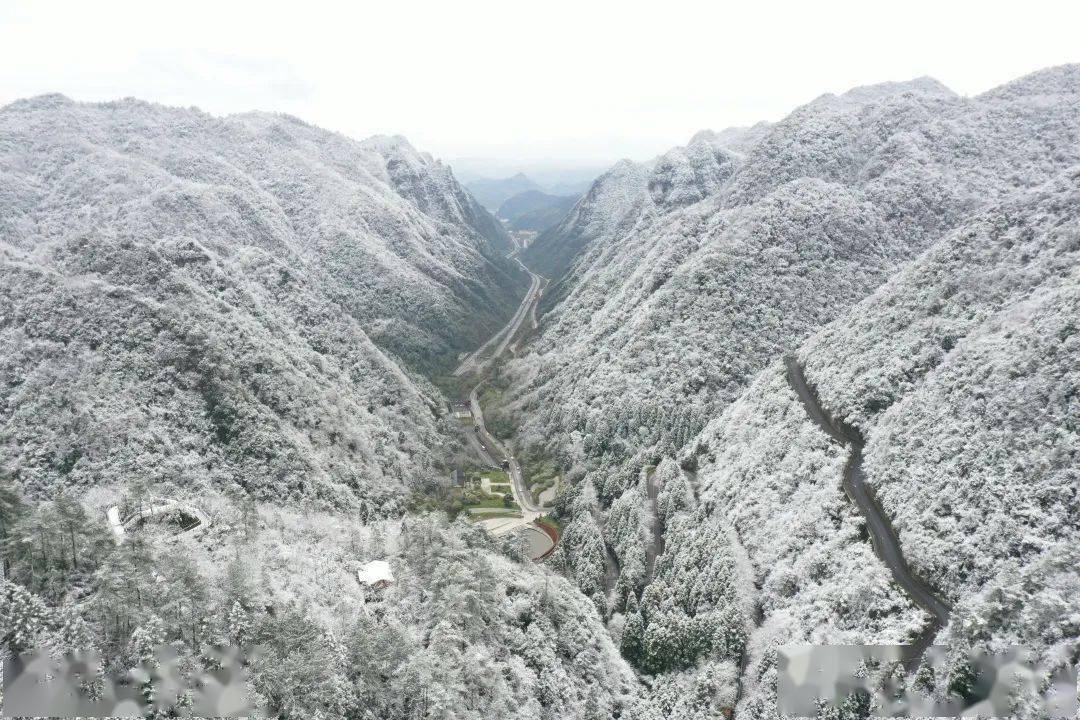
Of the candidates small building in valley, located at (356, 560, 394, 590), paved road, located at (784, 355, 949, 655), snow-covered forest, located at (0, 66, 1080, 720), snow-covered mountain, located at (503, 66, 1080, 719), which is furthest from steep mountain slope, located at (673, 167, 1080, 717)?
small building in valley, located at (356, 560, 394, 590)

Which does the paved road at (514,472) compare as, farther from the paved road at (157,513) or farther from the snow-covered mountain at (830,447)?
the paved road at (157,513)

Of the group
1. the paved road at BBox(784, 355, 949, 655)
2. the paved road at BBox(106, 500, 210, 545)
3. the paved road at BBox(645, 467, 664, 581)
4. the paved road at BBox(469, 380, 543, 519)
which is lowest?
the paved road at BBox(469, 380, 543, 519)

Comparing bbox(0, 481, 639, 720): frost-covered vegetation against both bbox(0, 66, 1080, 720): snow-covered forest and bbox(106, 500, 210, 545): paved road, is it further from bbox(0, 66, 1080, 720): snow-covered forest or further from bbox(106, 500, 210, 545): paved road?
bbox(106, 500, 210, 545): paved road

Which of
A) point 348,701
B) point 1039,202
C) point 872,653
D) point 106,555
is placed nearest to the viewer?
point 348,701

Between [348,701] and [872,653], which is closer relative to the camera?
[348,701]

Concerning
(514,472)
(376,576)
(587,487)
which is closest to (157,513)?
(376,576)

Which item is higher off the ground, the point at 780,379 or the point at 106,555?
the point at 106,555

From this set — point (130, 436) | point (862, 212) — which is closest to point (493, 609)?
point (130, 436)

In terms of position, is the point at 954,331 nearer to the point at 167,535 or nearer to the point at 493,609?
the point at 493,609
